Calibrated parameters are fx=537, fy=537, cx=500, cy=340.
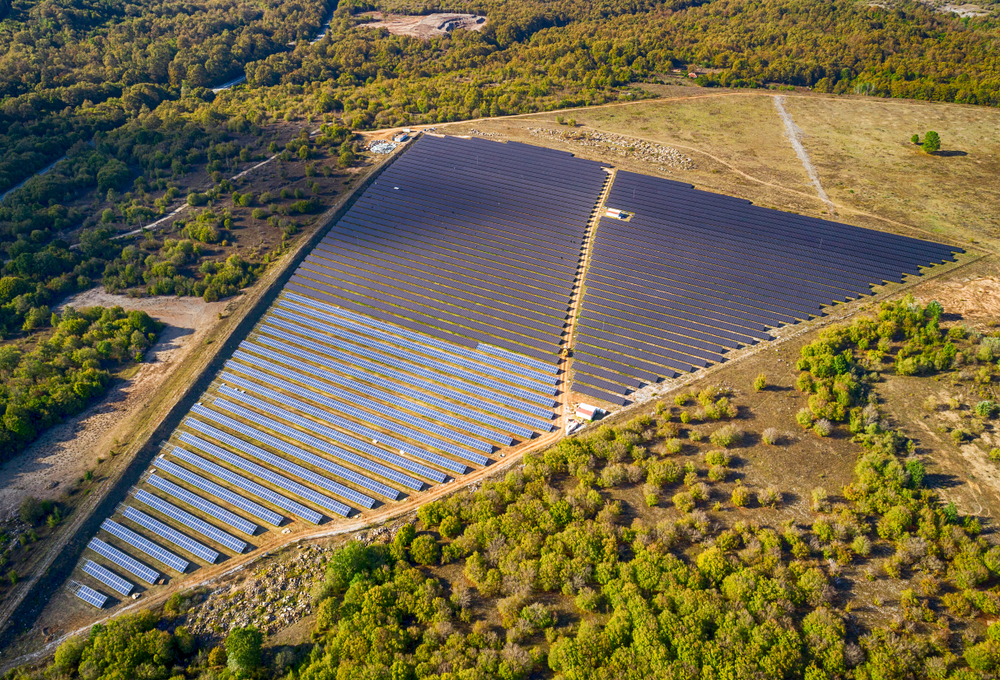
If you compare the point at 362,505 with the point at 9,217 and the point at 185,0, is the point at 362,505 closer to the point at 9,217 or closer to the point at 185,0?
the point at 9,217

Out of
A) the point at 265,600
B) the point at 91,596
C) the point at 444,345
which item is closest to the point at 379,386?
the point at 444,345

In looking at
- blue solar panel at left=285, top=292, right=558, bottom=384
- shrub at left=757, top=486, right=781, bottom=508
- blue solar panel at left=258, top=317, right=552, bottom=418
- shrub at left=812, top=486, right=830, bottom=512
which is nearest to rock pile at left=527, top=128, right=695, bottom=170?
blue solar panel at left=285, top=292, right=558, bottom=384

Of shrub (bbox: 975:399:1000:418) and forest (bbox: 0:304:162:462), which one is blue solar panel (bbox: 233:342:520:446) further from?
shrub (bbox: 975:399:1000:418)

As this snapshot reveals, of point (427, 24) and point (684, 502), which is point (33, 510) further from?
point (427, 24)

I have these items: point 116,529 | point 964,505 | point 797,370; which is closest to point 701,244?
point 797,370

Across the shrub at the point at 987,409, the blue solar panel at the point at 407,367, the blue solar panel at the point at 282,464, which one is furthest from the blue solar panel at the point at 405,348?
the shrub at the point at 987,409
